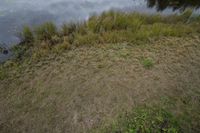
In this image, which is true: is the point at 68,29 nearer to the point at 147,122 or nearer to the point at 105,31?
the point at 105,31

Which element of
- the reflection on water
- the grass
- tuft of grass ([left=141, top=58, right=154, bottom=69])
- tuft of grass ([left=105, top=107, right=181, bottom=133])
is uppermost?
the grass

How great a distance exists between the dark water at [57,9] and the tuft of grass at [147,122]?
11.7ft

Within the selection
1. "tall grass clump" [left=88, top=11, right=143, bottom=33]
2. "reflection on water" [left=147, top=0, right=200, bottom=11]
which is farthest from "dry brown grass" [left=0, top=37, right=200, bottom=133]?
"reflection on water" [left=147, top=0, right=200, bottom=11]

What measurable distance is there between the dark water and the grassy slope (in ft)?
5.65

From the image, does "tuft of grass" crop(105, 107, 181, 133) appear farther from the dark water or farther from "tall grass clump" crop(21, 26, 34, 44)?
the dark water

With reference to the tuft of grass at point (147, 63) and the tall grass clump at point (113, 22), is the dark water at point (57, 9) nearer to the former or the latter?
the tall grass clump at point (113, 22)

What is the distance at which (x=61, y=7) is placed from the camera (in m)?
7.48

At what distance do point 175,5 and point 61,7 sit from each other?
4154 millimetres

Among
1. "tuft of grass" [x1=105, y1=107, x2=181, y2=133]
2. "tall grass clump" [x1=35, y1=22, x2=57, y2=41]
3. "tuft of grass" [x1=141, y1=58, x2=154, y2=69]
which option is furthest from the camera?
"tall grass clump" [x1=35, y1=22, x2=57, y2=41]

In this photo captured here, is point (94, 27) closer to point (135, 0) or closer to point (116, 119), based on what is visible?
point (116, 119)

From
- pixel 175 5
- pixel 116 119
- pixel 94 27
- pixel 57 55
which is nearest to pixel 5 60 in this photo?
pixel 57 55

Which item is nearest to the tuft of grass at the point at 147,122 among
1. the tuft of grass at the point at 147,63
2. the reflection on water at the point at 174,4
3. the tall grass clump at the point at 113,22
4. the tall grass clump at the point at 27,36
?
the tuft of grass at the point at 147,63

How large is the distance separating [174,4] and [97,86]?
571cm

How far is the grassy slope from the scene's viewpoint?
3414 mm
